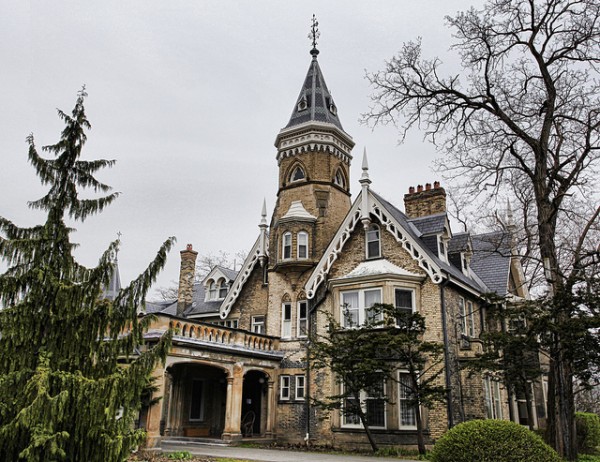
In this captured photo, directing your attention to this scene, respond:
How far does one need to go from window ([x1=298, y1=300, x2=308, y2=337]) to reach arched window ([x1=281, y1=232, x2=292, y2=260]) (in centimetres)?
227

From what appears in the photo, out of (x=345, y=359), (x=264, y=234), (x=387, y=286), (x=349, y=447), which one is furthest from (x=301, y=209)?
(x=349, y=447)

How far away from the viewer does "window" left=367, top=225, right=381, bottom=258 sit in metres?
22.0

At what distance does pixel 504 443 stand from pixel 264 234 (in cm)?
1727

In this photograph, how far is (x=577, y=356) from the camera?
14.9 metres

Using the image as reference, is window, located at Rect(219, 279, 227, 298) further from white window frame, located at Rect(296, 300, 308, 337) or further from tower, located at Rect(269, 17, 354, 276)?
white window frame, located at Rect(296, 300, 308, 337)

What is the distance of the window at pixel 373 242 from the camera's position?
22.0 meters

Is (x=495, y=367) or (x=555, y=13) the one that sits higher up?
(x=555, y=13)


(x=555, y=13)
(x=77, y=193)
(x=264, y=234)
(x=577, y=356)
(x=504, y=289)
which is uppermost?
(x=555, y=13)

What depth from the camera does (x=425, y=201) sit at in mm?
25406

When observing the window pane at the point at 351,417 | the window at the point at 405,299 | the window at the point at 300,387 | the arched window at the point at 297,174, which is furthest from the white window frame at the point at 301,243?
the window pane at the point at 351,417

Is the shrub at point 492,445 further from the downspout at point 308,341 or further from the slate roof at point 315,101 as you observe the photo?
the slate roof at point 315,101

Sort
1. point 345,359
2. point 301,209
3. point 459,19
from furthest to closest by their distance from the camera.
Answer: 1. point 301,209
2. point 459,19
3. point 345,359

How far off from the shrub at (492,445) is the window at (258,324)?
1464 cm

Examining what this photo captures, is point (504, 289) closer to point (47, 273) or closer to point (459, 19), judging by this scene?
point (459, 19)
